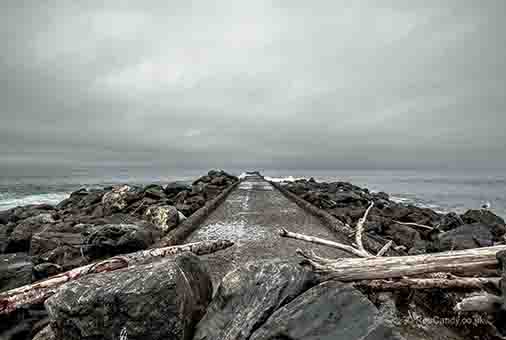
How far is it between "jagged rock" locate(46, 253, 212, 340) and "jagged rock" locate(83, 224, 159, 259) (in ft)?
7.44

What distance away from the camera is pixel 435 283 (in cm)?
239

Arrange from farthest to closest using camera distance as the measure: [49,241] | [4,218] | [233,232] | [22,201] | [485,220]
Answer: [22,201]
[4,218]
[485,220]
[233,232]
[49,241]

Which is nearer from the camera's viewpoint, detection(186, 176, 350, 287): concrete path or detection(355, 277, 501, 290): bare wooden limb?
detection(355, 277, 501, 290): bare wooden limb

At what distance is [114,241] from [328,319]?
155 inches

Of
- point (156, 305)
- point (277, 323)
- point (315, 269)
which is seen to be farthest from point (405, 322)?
point (156, 305)

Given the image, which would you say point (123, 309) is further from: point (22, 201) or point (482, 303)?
point (22, 201)

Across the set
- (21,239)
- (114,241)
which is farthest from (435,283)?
(21,239)

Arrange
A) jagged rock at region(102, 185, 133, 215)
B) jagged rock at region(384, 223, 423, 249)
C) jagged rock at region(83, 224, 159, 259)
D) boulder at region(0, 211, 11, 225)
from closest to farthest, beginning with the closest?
jagged rock at region(83, 224, 159, 259) < jagged rock at region(384, 223, 423, 249) < jagged rock at region(102, 185, 133, 215) < boulder at region(0, 211, 11, 225)

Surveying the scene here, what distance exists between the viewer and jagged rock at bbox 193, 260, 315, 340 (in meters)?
2.18

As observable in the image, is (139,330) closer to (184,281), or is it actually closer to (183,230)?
(184,281)

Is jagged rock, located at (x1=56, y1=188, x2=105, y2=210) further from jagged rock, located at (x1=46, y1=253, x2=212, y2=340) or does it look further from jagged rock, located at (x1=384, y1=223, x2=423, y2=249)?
jagged rock, located at (x1=384, y1=223, x2=423, y2=249)

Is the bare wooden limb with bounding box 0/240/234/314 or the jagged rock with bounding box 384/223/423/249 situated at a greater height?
the bare wooden limb with bounding box 0/240/234/314

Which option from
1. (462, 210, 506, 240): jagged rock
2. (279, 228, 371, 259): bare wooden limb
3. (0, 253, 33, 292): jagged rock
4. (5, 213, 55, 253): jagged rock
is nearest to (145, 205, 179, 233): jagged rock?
(0, 253, 33, 292): jagged rock

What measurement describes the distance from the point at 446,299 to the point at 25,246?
8.90 m
